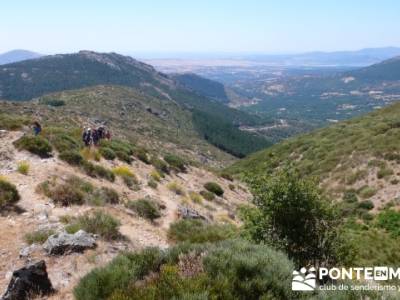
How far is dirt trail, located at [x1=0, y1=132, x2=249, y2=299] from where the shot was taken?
9.77 metres

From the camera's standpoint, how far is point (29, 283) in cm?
821

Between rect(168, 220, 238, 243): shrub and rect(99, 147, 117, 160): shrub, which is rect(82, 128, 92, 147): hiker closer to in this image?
rect(99, 147, 117, 160): shrub

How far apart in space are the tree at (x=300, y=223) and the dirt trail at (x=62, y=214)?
3794mm

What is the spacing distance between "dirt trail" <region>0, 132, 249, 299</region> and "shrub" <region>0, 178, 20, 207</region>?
26cm

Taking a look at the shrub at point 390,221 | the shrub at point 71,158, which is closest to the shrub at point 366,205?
the shrub at point 390,221

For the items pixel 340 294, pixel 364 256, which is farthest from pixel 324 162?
pixel 340 294

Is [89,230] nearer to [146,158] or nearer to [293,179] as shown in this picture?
[293,179]

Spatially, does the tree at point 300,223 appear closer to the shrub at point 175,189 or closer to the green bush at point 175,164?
the shrub at point 175,189

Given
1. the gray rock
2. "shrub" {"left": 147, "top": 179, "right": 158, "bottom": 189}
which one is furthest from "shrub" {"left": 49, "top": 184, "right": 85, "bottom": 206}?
"shrub" {"left": 147, "top": 179, "right": 158, "bottom": 189}

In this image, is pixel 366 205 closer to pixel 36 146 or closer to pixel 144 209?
pixel 144 209

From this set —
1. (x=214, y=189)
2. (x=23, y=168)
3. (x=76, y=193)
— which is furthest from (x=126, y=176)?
(x=214, y=189)

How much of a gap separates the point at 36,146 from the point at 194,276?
54.1 ft

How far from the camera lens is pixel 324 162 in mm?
36000

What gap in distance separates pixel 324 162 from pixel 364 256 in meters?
21.1
